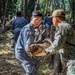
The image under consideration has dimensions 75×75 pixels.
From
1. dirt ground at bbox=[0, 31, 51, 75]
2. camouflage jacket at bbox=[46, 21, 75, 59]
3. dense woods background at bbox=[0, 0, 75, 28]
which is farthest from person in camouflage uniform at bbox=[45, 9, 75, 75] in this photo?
dense woods background at bbox=[0, 0, 75, 28]

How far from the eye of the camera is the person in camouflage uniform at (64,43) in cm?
473

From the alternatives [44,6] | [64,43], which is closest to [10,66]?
[64,43]

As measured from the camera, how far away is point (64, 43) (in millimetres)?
4797

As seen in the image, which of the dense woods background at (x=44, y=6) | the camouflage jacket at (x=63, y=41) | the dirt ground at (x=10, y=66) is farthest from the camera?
the dense woods background at (x=44, y=6)

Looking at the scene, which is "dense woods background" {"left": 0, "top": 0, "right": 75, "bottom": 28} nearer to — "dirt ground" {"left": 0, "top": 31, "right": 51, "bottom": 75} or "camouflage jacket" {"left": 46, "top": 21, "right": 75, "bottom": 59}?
"dirt ground" {"left": 0, "top": 31, "right": 51, "bottom": 75}

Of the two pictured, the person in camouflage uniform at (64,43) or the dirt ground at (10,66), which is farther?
the dirt ground at (10,66)

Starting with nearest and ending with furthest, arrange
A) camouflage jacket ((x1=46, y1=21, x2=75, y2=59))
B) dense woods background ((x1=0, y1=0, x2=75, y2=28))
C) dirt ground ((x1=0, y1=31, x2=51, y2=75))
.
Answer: camouflage jacket ((x1=46, y1=21, x2=75, y2=59))
dirt ground ((x1=0, y1=31, x2=51, y2=75))
dense woods background ((x1=0, y1=0, x2=75, y2=28))

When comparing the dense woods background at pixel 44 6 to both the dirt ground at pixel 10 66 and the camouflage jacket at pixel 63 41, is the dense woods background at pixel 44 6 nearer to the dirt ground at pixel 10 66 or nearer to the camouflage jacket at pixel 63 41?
the dirt ground at pixel 10 66

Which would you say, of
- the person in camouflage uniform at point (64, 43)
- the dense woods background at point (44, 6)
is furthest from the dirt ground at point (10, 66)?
the person in camouflage uniform at point (64, 43)

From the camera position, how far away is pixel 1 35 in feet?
57.2

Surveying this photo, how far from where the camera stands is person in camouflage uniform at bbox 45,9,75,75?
15.5 ft

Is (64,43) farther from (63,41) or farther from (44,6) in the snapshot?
(44,6)

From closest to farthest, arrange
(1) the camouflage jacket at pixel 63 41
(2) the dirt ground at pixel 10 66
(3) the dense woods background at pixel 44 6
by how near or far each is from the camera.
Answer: (1) the camouflage jacket at pixel 63 41 → (2) the dirt ground at pixel 10 66 → (3) the dense woods background at pixel 44 6

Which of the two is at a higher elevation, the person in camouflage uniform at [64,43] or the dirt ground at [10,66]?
the person in camouflage uniform at [64,43]
